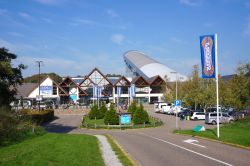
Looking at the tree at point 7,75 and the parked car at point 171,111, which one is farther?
the parked car at point 171,111

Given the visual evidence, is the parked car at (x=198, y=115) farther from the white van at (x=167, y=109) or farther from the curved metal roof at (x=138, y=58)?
the curved metal roof at (x=138, y=58)

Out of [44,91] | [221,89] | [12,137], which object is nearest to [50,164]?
[12,137]

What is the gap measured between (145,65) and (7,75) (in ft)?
385

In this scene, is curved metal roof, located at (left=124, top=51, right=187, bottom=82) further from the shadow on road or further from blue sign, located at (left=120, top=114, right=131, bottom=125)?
the shadow on road

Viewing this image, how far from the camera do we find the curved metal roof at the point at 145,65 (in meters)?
137

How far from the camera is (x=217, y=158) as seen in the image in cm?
1586

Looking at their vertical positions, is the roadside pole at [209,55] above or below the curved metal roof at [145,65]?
below

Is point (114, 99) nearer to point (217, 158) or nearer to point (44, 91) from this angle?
point (44, 91)

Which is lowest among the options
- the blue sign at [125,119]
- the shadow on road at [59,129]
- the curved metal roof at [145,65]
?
the shadow on road at [59,129]

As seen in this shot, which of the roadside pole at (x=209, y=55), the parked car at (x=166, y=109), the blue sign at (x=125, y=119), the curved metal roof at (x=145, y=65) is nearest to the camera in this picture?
the roadside pole at (x=209, y=55)

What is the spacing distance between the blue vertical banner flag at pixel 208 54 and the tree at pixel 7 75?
54.9ft

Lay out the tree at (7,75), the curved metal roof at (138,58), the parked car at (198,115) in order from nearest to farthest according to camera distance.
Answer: the tree at (7,75)
the parked car at (198,115)
the curved metal roof at (138,58)

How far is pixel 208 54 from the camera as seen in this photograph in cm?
2617

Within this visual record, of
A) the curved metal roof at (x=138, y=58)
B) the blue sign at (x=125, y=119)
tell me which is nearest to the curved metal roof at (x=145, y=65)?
the curved metal roof at (x=138, y=58)
